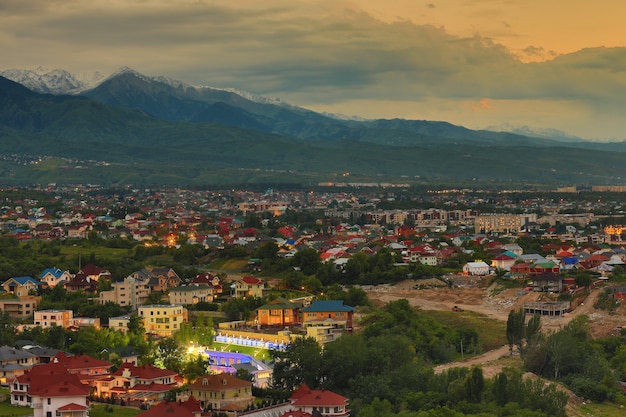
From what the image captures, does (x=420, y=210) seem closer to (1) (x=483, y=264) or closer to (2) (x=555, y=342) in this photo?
(1) (x=483, y=264)

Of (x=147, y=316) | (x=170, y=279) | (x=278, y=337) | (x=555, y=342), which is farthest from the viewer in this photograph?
(x=170, y=279)

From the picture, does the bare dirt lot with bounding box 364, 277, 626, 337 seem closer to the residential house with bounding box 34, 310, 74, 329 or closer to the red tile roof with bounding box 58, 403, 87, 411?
the residential house with bounding box 34, 310, 74, 329

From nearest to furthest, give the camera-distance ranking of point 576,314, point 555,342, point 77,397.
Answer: point 77,397 < point 555,342 < point 576,314

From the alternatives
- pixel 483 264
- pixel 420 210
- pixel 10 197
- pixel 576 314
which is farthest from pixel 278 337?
pixel 10 197

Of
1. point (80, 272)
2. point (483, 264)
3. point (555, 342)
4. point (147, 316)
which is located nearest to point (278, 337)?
point (147, 316)

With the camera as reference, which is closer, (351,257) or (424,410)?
(424,410)

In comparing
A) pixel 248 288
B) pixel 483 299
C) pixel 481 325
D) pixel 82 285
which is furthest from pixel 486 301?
pixel 82 285
